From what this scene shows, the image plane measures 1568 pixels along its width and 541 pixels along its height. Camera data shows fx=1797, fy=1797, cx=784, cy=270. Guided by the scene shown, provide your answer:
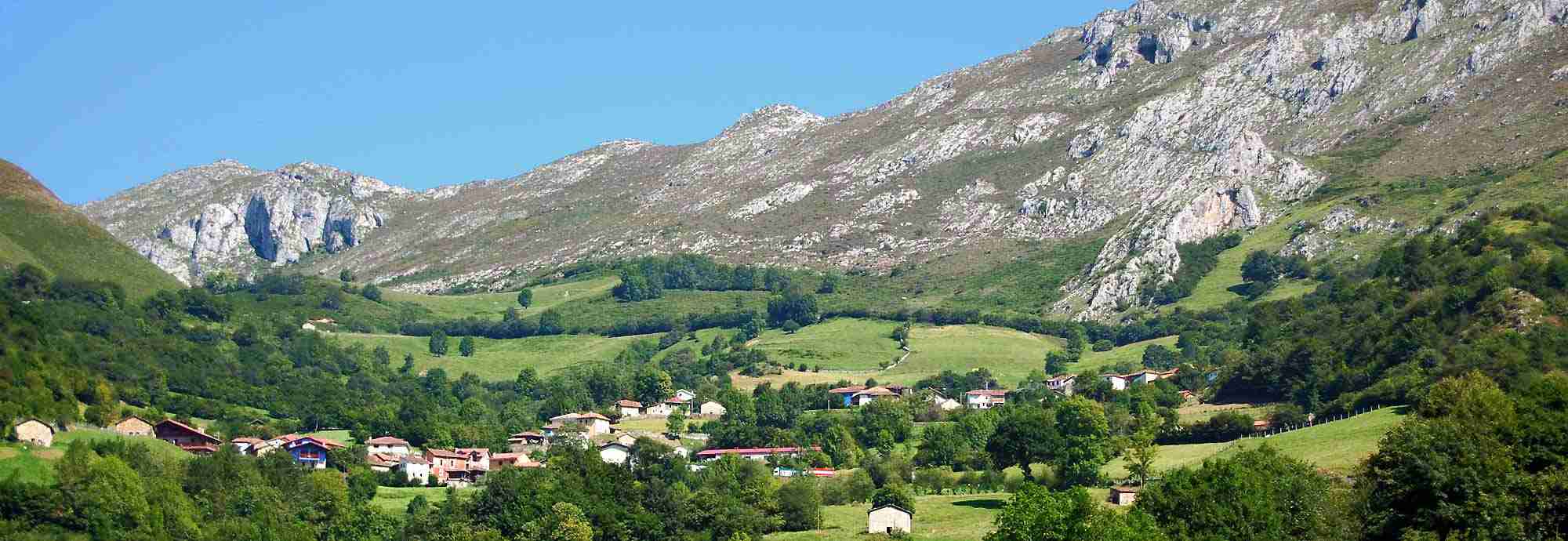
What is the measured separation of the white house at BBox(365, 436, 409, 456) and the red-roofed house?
2083 cm

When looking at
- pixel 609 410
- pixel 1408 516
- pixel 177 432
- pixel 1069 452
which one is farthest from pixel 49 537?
pixel 609 410

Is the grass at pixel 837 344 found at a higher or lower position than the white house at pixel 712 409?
higher

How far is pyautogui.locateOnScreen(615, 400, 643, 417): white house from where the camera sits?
511 ft

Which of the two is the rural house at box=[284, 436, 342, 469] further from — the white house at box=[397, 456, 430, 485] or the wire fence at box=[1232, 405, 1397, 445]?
the wire fence at box=[1232, 405, 1397, 445]

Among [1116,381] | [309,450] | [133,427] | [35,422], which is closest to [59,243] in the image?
[133,427]

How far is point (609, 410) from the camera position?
508 feet

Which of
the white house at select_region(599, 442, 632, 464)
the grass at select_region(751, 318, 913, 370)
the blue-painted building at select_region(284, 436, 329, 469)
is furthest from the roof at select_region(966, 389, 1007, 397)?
the blue-painted building at select_region(284, 436, 329, 469)

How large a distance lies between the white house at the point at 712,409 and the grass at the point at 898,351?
1034 cm

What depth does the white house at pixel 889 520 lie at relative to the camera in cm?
8906

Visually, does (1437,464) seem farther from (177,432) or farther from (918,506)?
(177,432)

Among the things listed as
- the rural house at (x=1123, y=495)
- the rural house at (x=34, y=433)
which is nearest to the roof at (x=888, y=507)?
the rural house at (x=1123, y=495)

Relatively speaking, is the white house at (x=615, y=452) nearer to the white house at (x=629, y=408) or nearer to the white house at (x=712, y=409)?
the white house at (x=712, y=409)

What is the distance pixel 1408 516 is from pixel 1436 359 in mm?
44932

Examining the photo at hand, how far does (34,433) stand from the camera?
336ft
